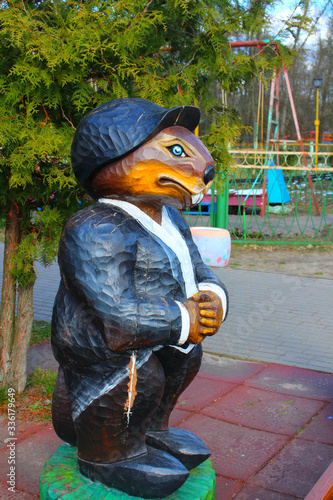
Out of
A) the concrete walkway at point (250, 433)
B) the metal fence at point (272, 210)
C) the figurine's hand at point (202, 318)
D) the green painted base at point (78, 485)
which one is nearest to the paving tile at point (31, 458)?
the concrete walkway at point (250, 433)

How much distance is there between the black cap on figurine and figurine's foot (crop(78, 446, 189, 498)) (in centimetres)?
109

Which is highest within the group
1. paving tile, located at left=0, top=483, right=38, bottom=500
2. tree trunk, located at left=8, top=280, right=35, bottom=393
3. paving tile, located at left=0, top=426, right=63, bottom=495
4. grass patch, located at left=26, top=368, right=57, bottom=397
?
tree trunk, located at left=8, top=280, right=35, bottom=393

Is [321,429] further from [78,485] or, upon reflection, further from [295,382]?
[78,485]

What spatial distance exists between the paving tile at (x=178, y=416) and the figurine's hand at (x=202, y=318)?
5.18 ft

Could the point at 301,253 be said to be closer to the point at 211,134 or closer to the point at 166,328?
the point at 211,134

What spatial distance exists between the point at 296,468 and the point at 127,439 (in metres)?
1.27

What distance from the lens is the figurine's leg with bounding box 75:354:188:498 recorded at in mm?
1821

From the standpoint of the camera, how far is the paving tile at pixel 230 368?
3.94 meters

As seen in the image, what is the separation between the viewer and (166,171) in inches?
71.2

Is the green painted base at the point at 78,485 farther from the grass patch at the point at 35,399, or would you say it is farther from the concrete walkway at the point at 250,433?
the grass patch at the point at 35,399

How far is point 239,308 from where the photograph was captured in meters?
5.71

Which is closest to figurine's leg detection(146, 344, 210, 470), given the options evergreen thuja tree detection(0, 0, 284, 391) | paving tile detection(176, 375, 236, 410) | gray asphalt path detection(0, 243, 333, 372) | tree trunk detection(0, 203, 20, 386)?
paving tile detection(176, 375, 236, 410)

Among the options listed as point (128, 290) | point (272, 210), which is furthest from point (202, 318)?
point (272, 210)

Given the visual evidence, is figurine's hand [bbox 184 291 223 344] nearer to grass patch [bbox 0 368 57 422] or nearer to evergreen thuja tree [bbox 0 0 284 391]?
evergreen thuja tree [bbox 0 0 284 391]
